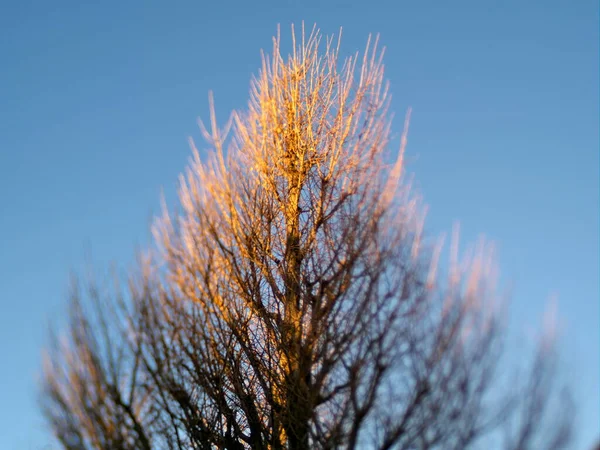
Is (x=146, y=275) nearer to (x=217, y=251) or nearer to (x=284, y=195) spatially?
(x=217, y=251)

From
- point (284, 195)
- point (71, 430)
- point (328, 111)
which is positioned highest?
point (328, 111)

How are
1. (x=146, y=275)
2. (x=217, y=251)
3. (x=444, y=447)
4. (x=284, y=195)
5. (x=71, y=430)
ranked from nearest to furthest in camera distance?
(x=444, y=447), (x=71, y=430), (x=146, y=275), (x=217, y=251), (x=284, y=195)

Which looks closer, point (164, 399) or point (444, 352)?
point (444, 352)

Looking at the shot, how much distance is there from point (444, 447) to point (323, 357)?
1.43 m

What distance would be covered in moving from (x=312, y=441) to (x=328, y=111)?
397 centimetres

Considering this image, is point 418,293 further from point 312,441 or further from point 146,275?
point 146,275

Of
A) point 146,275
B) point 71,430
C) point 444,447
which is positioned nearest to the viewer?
point 444,447

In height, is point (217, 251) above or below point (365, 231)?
above

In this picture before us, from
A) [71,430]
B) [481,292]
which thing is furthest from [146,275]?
[481,292]

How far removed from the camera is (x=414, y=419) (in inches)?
244

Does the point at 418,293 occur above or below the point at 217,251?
below

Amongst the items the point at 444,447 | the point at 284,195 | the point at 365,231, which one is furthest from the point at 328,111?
the point at 444,447

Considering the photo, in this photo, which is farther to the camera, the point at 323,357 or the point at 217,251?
the point at 217,251

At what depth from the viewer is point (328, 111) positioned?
29.0ft
